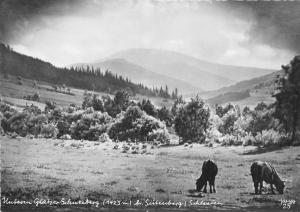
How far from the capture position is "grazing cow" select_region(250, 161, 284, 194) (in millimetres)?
19906

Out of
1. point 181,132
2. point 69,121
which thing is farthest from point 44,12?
point 69,121

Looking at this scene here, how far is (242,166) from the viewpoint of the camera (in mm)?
22047

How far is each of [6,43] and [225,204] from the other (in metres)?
16.2

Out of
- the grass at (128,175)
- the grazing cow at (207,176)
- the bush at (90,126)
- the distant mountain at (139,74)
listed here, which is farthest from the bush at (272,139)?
Result: the bush at (90,126)

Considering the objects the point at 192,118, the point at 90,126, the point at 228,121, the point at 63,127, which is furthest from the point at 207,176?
the point at 228,121

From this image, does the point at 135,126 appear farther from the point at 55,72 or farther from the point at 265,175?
the point at 265,175

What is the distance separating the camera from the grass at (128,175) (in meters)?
18.9

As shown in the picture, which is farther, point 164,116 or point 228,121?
point 228,121

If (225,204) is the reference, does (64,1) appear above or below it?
above

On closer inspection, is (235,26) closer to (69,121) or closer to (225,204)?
(225,204)

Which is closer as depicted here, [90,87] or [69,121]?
[90,87]

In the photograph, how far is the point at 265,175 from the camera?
66.1 ft
